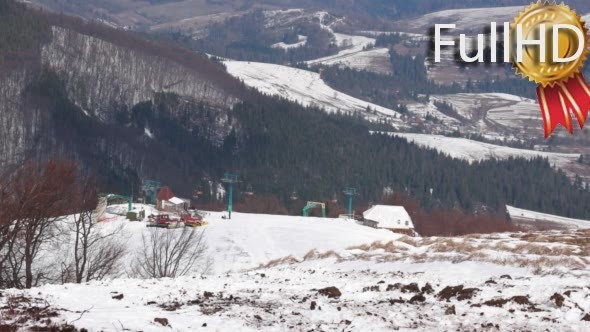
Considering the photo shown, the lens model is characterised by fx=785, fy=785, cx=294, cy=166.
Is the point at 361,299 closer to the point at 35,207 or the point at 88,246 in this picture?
the point at 35,207

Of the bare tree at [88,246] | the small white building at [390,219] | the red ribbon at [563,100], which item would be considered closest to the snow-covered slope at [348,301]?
the red ribbon at [563,100]

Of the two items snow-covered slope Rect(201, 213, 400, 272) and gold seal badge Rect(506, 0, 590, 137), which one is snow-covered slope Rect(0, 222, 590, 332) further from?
snow-covered slope Rect(201, 213, 400, 272)

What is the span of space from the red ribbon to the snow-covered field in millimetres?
6061

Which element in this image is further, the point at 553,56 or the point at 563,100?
the point at 553,56

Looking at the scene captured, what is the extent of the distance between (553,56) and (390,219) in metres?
114

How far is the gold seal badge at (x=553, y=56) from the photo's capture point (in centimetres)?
3309

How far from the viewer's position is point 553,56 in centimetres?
3500

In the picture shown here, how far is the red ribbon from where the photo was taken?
32.3m

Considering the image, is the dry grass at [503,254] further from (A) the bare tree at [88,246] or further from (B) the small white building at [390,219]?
(B) the small white building at [390,219]

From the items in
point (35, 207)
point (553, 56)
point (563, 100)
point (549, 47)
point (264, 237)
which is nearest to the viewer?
point (563, 100)

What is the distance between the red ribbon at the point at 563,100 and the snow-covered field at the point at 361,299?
6.06 metres

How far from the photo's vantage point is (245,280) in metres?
33.3

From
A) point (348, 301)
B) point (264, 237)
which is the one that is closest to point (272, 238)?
point (264, 237)

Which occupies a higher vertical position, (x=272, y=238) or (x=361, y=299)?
(x=361, y=299)
